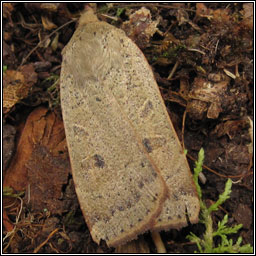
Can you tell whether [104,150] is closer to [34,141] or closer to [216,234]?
[34,141]

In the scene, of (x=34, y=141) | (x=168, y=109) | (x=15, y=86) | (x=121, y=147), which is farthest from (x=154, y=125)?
(x=15, y=86)

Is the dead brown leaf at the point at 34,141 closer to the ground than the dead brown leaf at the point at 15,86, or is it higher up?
closer to the ground

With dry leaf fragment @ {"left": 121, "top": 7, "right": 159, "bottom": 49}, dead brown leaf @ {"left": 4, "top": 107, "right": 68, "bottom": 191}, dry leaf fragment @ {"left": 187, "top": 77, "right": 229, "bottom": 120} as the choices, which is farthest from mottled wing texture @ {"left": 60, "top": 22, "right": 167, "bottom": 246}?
dry leaf fragment @ {"left": 187, "top": 77, "right": 229, "bottom": 120}

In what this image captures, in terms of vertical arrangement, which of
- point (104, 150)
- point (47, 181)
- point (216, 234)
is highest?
point (104, 150)

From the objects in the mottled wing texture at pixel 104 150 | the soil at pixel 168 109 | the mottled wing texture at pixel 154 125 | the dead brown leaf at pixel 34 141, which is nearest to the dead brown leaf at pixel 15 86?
the soil at pixel 168 109

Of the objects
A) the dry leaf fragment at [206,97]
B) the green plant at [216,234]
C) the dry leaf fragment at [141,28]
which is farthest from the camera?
the dry leaf fragment at [141,28]

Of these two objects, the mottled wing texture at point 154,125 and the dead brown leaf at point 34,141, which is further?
the dead brown leaf at point 34,141

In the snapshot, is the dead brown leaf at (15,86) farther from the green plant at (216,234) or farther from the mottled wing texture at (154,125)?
the green plant at (216,234)

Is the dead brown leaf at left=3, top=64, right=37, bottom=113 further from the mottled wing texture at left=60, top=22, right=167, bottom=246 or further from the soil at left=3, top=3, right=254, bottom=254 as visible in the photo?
the mottled wing texture at left=60, top=22, right=167, bottom=246
